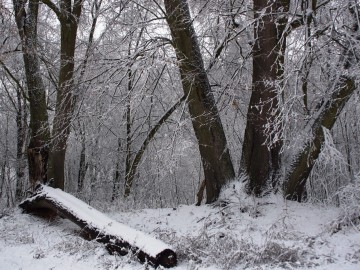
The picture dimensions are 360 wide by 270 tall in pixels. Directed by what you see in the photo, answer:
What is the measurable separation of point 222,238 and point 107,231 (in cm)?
153

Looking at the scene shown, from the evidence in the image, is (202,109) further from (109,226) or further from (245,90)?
(109,226)

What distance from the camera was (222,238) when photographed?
482 cm

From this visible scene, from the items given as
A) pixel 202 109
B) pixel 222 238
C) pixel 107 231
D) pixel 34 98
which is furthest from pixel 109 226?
pixel 34 98

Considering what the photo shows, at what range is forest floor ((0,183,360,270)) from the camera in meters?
3.86

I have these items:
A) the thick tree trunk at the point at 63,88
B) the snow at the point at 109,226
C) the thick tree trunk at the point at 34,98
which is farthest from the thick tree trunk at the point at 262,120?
the thick tree trunk at the point at 34,98

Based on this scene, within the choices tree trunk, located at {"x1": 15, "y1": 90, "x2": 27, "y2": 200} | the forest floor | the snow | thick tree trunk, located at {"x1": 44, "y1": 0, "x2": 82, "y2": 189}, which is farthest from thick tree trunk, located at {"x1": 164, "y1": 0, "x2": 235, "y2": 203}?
tree trunk, located at {"x1": 15, "y1": 90, "x2": 27, "y2": 200}

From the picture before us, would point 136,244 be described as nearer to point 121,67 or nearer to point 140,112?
point 121,67

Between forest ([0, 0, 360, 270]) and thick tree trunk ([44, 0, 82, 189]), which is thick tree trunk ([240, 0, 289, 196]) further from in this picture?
thick tree trunk ([44, 0, 82, 189])

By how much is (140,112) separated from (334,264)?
1321 cm

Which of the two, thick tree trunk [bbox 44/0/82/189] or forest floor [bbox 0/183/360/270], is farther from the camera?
thick tree trunk [bbox 44/0/82/189]

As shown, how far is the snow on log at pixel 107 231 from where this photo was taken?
4000mm

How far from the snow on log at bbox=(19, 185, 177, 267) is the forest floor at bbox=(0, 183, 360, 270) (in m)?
0.12

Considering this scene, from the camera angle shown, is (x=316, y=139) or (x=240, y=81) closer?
(x=316, y=139)

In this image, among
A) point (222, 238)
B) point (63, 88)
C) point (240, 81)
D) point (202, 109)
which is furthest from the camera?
point (63, 88)
